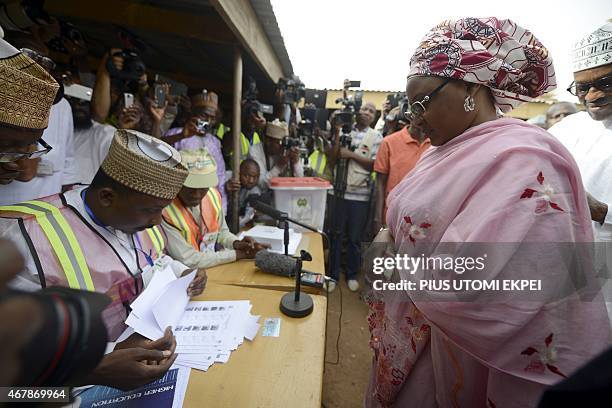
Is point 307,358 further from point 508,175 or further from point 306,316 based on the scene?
point 508,175

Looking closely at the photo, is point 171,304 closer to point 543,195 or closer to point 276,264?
point 276,264

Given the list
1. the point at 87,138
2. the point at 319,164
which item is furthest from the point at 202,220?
the point at 319,164

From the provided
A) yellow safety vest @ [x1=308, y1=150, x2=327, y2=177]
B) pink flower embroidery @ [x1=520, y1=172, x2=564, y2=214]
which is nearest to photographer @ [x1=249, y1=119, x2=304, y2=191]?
yellow safety vest @ [x1=308, y1=150, x2=327, y2=177]

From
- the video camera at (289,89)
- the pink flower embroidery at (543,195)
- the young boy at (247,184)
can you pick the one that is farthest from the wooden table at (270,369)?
the video camera at (289,89)

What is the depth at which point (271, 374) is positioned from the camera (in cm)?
100

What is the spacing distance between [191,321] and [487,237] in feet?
3.89

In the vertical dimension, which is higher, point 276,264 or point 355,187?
point 276,264

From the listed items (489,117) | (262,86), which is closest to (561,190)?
(489,117)

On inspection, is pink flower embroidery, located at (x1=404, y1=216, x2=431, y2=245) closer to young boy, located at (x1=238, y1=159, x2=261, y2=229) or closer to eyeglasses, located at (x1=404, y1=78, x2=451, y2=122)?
eyeglasses, located at (x1=404, y1=78, x2=451, y2=122)

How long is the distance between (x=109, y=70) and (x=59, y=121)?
1.72ft

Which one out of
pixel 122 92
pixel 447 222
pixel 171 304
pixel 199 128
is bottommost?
pixel 171 304

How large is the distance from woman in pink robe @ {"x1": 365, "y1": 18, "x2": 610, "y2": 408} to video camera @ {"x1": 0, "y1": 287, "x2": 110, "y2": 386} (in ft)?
2.79

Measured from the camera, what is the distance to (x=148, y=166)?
110 centimetres

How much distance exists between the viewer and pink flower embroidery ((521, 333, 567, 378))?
29.0 inches
